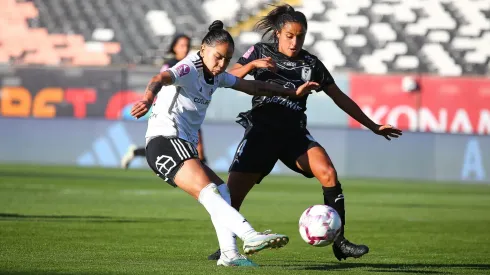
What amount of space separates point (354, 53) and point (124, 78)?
7.54 m

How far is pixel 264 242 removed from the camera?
22.3 feet

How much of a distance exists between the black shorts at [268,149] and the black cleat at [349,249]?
0.69m

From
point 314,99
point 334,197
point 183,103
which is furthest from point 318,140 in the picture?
point 183,103

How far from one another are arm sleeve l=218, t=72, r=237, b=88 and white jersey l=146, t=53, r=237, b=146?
0.09m

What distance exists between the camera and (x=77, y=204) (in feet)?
48.4

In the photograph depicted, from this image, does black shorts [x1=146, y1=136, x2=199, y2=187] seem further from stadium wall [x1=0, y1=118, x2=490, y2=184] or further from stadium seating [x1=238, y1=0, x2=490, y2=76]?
stadium seating [x1=238, y1=0, x2=490, y2=76]

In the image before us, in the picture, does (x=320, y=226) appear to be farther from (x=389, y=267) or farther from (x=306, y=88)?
(x=306, y=88)

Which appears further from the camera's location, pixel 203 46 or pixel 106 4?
pixel 106 4

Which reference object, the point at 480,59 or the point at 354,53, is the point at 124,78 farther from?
the point at 480,59

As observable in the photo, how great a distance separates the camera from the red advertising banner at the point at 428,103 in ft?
89.1

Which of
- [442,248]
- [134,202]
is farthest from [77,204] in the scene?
[442,248]

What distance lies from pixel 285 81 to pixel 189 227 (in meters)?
3.80

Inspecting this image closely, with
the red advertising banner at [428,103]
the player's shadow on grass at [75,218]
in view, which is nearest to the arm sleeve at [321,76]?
the player's shadow on grass at [75,218]

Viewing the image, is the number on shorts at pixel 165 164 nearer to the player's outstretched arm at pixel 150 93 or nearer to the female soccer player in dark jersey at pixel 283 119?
the player's outstretched arm at pixel 150 93
